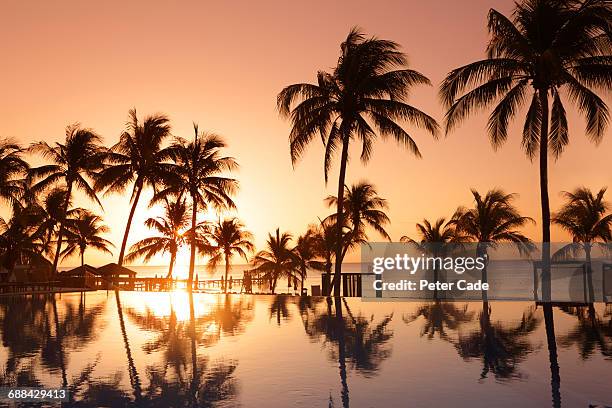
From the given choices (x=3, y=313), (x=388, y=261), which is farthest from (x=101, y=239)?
(x=3, y=313)

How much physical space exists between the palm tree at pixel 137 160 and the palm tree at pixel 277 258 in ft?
66.6

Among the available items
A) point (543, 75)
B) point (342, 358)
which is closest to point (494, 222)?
point (543, 75)

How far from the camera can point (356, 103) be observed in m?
24.5

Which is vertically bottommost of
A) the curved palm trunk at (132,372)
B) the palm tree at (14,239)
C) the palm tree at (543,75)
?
the curved palm trunk at (132,372)

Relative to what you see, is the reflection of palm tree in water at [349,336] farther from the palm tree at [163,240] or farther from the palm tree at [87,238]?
the palm tree at [87,238]

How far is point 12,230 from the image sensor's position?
34.9m

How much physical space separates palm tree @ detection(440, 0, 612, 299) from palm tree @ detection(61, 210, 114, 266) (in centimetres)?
4269

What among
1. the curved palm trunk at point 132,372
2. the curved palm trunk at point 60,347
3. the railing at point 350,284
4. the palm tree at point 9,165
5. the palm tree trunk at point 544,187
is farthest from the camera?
the palm tree at point 9,165

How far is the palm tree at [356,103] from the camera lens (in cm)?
2414

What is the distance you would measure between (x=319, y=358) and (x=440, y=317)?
6.44 meters

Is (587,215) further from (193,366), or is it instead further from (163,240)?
(193,366)

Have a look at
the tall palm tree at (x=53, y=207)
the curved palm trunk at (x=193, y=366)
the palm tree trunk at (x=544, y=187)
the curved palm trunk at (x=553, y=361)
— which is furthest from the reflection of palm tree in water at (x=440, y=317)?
the tall palm tree at (x=53, y=207)

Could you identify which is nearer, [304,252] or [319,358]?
[319,358]

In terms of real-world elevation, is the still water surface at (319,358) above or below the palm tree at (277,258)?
below
